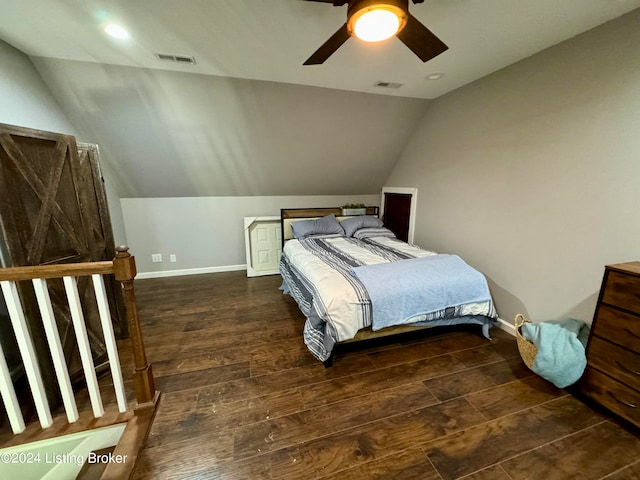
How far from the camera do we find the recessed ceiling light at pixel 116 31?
68.1 inches

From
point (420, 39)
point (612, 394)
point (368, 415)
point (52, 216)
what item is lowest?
point (368, 415)

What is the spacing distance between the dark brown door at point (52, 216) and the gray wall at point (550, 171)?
3.56 meters

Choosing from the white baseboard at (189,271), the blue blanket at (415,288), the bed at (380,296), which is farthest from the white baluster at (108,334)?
the white baseboard at (189,271)

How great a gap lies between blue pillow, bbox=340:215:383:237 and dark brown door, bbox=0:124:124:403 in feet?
9.28

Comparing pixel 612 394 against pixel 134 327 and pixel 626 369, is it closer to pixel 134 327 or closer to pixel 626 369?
pixel 626 369

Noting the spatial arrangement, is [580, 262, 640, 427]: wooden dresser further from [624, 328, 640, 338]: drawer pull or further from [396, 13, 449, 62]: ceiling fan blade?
[396, 13, 449, 62]: ceiling fan blade

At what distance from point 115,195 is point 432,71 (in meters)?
4.05

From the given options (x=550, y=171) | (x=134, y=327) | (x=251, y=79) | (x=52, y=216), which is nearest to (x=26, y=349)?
(x=134, y=327)

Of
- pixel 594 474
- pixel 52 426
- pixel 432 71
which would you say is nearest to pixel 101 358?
pixel 52 426

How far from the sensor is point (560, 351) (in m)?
1.72

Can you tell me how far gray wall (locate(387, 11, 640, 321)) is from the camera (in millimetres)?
1724

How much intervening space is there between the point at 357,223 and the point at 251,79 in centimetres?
231

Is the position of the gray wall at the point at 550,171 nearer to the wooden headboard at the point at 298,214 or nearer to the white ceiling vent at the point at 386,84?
the white ceiling vent at the point at 386,84

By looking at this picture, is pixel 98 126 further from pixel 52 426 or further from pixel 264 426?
pixel 264 426
